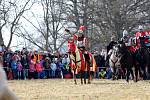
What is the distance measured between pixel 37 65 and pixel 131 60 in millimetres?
8989

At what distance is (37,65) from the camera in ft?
88.2

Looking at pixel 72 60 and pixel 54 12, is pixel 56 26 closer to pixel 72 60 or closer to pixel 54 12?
pixel 54 12

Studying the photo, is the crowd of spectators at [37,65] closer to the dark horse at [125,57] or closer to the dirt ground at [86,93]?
the dark horse at [125,57]

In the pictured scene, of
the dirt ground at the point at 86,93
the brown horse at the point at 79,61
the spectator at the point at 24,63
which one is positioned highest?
the spectator at the point at 24,63

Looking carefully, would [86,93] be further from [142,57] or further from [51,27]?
[51,27]

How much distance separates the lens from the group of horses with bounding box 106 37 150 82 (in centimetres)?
1881

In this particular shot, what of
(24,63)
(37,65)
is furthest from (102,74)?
(24,63)

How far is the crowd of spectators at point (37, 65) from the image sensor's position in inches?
1013

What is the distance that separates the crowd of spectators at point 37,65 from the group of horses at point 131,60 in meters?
5.76

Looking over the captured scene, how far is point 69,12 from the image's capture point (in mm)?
44156

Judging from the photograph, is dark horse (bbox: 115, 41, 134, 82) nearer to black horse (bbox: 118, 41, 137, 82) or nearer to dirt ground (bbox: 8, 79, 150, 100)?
black horse (bbox: 118, 41, 137, 82)

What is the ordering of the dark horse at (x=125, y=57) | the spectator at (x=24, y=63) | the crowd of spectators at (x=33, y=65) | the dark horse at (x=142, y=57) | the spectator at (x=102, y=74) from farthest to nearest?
the spectator at (x=102, y=74) → the spectator at (x=24, y=63) → the crowd of spectators at (x=33, y=65) → the dark horse at (x=142, y=57) → the dark horse at (x=125, y=57)

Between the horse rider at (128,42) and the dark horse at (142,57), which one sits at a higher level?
the horse rider at (128,42)

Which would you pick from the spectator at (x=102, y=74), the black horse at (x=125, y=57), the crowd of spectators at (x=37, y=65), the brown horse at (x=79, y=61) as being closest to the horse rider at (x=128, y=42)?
the black horse at (x=125, y=57)
